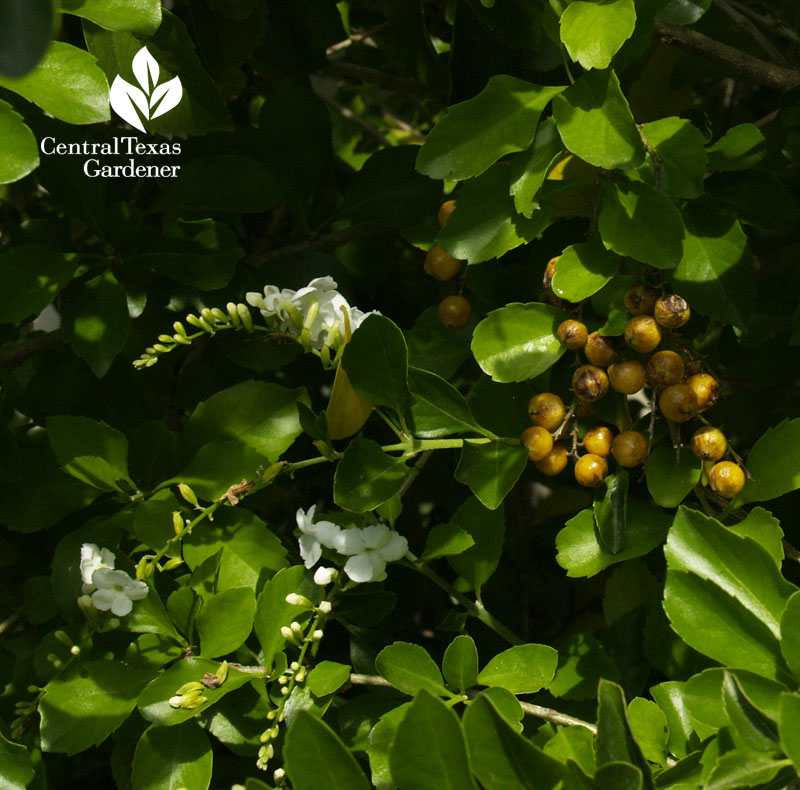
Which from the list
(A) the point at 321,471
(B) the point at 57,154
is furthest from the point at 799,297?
(B) the point at 57,154

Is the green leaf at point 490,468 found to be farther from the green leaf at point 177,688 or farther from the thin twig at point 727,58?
the thin twig at point 727,58

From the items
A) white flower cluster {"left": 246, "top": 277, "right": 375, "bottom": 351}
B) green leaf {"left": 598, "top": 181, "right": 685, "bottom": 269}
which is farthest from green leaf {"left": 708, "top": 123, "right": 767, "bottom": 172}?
white flower cluster {"left": 246, "top": 277, "right": 375, "bottom": 351}

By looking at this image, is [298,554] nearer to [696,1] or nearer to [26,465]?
[26,465]

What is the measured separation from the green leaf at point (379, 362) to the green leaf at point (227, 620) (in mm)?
208

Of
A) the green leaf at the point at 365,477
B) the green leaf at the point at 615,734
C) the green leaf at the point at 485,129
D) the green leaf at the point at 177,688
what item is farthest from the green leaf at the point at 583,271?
the green leaf at the point at 177,688

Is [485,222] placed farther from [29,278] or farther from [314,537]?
[29,278]

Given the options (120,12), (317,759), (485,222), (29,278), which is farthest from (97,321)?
(317,759)

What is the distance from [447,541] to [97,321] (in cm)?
41

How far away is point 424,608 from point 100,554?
54 centimetres

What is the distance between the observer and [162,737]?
0.73 m

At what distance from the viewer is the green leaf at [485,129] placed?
725 mm

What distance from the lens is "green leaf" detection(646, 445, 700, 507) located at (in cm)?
73

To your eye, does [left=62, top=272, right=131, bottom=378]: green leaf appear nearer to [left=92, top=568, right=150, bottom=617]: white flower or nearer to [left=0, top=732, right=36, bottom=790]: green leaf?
[left=92, top=568, right=150, bottom=617]: white flower

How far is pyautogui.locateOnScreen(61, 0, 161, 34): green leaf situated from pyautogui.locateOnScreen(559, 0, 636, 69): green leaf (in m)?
0.35
